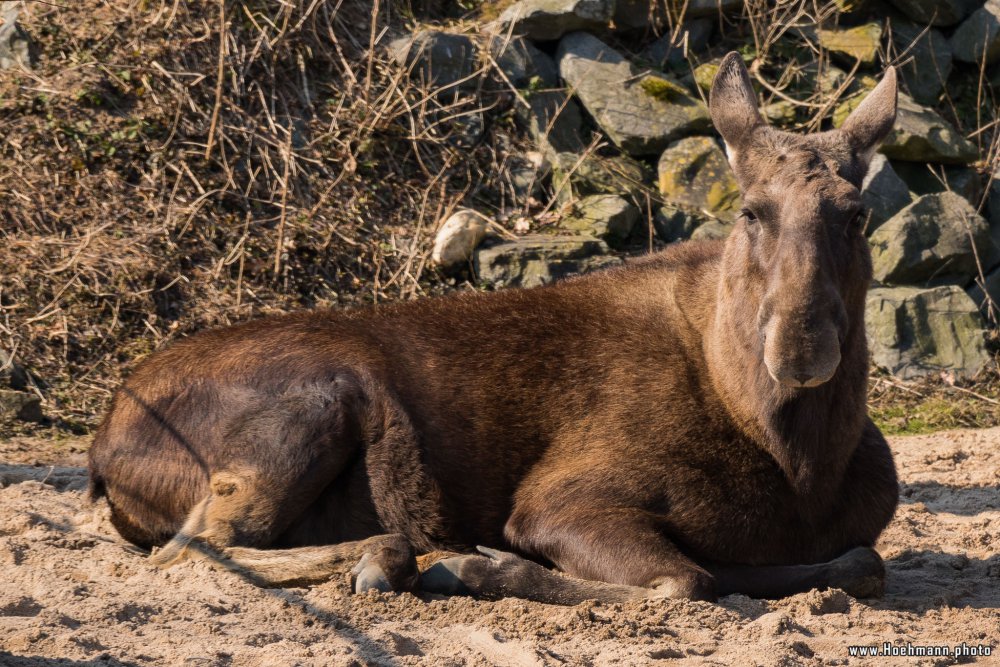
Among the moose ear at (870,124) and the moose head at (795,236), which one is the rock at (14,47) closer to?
the moose head at (795,236)

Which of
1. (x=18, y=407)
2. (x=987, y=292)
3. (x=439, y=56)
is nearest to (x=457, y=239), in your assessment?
(x=439, y=56)

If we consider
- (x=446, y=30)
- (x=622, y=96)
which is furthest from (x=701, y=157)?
(x=446, y=30)

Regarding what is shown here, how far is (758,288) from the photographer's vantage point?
546 centimetres

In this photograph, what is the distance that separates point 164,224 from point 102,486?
14.4ft

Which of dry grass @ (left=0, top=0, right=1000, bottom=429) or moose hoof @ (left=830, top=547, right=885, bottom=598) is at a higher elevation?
dry grass @ (left=0, top=0, right=1000, bottom=429)

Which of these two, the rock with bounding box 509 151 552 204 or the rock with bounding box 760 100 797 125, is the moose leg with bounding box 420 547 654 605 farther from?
the rock with bounding box 760 100 797 125

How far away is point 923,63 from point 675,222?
11.1 ft

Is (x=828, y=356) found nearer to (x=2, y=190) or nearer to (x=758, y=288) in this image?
(x=758, y=288)

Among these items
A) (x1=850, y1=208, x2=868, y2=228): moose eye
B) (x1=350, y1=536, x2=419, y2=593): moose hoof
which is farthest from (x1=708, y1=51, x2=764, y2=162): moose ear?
(x1=350, y1=536, x2=419, y2=593): moose hoof

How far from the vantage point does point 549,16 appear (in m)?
11.6

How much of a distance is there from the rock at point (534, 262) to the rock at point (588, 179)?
90 centimetres

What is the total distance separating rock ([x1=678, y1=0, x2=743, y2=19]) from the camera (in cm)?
1201

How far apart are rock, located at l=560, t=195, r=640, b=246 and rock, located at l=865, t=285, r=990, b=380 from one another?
7.04 feet

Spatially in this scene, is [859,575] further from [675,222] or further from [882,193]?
[882,193]
